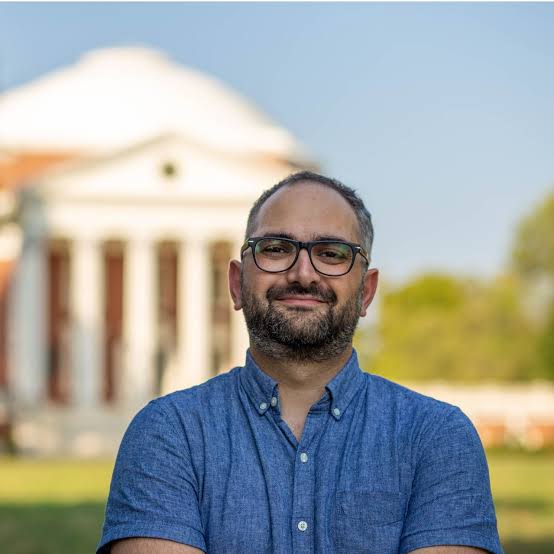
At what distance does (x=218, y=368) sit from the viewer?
2235 inches

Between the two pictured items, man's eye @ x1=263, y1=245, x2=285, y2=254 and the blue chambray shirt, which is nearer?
the blue chambray shirt

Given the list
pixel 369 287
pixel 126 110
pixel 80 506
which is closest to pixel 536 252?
pixel 126 110

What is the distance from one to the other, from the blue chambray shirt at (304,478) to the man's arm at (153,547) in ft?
0.07

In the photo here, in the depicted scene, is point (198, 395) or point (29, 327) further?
point (29, 327)

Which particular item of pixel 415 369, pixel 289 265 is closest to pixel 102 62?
pixel 415 369

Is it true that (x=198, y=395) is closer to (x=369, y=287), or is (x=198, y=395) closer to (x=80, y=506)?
(x=369, y=287)

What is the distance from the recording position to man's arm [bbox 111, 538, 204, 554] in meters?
3.95

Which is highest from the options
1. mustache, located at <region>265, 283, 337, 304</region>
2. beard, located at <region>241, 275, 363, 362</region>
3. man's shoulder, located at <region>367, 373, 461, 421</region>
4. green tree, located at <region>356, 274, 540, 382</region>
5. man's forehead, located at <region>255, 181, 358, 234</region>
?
man's forehead, located at <region>255, 181, 358, 234</region>

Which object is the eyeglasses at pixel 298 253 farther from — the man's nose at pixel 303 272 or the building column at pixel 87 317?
the building column at pixel 87 317

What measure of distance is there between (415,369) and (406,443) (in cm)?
6856

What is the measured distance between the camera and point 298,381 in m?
4.23

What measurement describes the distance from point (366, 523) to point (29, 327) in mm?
50447

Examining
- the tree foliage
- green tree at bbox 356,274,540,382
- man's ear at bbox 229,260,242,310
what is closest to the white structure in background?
green tree at bbox 356,274,540,382

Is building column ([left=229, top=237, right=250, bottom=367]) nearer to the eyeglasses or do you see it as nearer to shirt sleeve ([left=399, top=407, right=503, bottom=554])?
the eyeglasses
